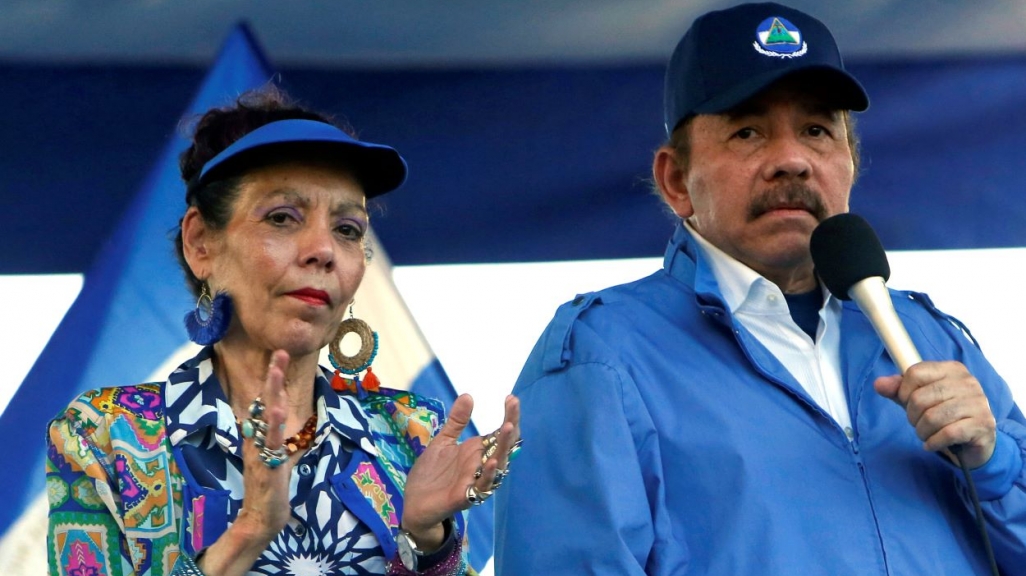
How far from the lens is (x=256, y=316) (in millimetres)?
2891

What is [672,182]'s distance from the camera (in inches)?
129

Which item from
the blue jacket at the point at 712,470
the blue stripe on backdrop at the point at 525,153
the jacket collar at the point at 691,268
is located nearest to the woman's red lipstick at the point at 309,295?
the blue jacket at the point at 712,470

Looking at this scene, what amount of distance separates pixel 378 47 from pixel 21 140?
93 cm

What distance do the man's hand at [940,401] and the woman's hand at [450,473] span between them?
637 mm

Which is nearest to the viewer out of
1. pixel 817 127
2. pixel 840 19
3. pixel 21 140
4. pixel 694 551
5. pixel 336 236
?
pixel 694 551

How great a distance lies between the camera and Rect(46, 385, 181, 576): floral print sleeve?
267cm

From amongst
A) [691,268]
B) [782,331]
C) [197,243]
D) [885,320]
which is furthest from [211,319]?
[885,320]

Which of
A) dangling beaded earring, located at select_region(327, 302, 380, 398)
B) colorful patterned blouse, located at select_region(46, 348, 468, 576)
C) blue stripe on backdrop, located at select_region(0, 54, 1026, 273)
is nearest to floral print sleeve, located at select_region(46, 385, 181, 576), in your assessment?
colorful patterned blouse, located at select_region(46, 348, 468, 576)

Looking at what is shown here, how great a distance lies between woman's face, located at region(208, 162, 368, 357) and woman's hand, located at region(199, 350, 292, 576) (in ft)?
1.20

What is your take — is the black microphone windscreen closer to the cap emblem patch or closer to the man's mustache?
the man's mustache

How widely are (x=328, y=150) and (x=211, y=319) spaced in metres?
0.39

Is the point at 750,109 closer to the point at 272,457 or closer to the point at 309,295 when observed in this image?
the point at 309,295

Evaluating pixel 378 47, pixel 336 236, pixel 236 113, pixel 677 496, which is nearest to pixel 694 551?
pixel 677 496

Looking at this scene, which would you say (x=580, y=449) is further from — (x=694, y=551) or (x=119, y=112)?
(x=119, y=112)
